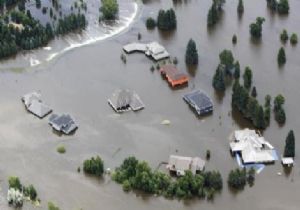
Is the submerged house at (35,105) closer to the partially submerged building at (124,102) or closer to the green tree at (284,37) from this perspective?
the partially submerged building at (124,102)

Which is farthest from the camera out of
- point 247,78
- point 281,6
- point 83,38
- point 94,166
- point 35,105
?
point 281,6

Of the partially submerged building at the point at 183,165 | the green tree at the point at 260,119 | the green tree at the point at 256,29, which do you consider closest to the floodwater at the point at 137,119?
the green tree at the point at 260,119

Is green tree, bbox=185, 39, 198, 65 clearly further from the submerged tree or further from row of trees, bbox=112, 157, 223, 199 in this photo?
row of trees, bbox=112, 157, 223, 199

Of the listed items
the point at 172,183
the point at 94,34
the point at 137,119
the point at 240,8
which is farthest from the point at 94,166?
the point at 240,8

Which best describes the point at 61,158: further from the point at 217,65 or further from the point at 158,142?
the point at 217,65

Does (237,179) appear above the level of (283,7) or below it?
below

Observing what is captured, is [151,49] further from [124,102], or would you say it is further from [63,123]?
[63,123]

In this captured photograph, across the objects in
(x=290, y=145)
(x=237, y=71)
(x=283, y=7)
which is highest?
(x=283, y=7)
